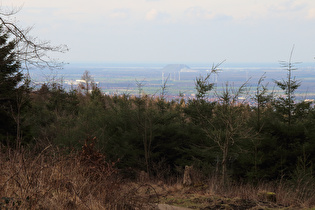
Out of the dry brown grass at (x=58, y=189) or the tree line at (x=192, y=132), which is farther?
the tree line at (x=192, y=132)

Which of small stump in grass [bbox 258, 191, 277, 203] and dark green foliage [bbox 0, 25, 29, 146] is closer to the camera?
small stump in grass [bbox 258, 191, 277, 203]

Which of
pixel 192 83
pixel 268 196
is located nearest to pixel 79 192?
pixel 268 196

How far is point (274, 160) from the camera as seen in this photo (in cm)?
1332

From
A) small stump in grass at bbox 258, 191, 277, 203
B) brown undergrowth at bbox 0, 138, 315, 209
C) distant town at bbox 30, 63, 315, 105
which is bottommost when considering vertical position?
Result: small stump in grass at bbox 258, 191, 277, 203

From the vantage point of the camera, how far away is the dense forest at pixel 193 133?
42.0ft

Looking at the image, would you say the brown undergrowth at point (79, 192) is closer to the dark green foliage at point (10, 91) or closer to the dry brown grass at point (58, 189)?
the dry brown grass at point (58, 189)

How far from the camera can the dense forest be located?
12816 mm

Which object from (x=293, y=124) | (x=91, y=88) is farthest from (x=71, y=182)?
(x=91, y=88)

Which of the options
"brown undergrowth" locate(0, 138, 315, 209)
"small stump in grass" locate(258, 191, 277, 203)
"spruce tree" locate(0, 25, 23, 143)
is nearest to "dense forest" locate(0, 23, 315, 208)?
"spruce tree" locate(0, 25, 23, 143)

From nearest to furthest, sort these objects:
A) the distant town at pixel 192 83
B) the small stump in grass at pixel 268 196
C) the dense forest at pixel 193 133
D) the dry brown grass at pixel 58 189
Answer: the dry brown grass at pixel 58 189, the small stump in grass at pixel 268 196, the distant town at pixel 192 83, the dense forest at pixel 193 133

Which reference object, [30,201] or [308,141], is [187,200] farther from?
[308,141]

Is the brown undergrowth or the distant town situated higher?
the distant town

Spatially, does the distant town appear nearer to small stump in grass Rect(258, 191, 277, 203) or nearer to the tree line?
the tree line

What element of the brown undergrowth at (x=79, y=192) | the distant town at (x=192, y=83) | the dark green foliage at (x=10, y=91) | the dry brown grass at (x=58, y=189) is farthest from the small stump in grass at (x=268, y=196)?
the dark green foliage at (x=10, y=91)
